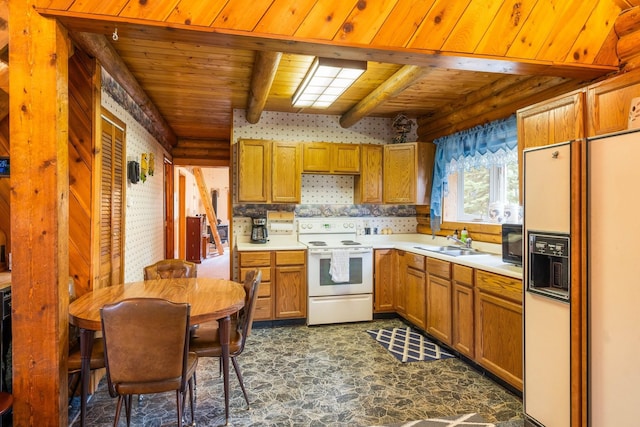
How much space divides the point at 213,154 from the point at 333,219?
11.1 feet

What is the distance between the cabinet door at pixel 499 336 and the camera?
2617mm

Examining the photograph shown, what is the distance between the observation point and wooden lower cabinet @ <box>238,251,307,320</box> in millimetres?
4078

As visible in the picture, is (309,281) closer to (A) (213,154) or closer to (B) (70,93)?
(B) (70,93)

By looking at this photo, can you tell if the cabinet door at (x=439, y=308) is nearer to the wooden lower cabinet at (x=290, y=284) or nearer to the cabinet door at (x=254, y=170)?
the wooden lower cabinet at (x=290, y=284)

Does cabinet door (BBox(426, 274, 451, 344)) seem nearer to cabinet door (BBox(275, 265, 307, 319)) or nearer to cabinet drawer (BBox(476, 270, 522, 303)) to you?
cabinet drawer (BBox(476, 270, 522, 303))

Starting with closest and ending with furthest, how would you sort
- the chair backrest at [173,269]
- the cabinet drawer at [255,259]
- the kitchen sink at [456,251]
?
the chair backrest at [173,269] → the kitchen sink at [456,251] → the cabinet drawer at [255,259]

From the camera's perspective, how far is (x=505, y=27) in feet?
6.93

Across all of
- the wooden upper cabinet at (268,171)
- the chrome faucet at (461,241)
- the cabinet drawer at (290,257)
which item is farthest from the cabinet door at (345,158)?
the chrome faucet at (461,241)

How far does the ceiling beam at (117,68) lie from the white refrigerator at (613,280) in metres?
2.97

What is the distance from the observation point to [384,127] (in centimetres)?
506

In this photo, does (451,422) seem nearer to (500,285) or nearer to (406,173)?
(500,285)

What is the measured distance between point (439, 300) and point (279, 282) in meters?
1.70

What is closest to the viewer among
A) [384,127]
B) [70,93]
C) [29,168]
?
[29,168]


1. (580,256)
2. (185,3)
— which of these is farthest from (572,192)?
(185,3)
